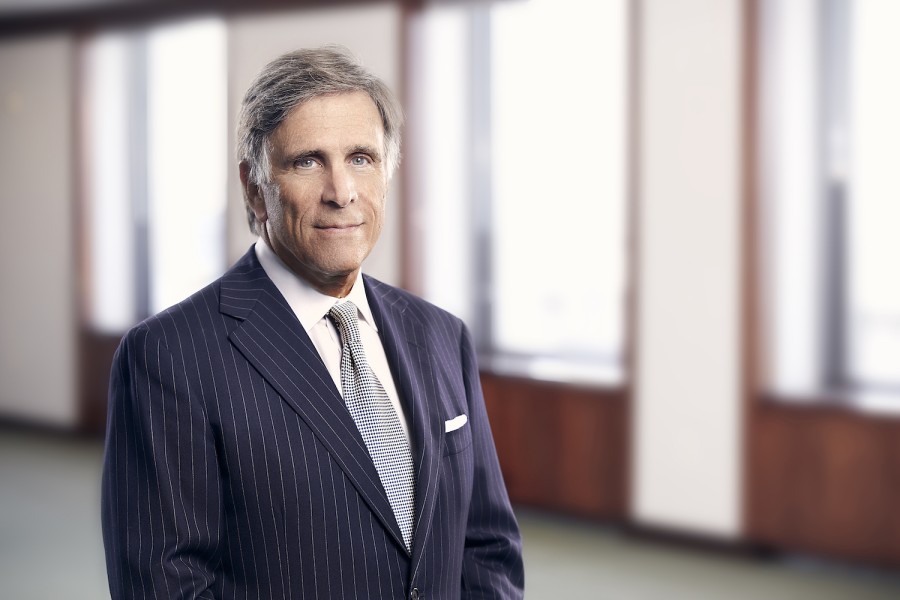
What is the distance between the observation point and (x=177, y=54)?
21.3 feet

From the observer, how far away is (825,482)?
4004 millimetres

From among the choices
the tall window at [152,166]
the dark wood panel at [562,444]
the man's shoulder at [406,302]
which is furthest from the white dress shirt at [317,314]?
the tall window at [152,166]

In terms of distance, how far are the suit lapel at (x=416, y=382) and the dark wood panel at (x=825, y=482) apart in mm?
3063

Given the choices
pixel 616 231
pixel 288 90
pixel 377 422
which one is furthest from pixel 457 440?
pixel 616 231

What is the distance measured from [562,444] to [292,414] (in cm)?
368

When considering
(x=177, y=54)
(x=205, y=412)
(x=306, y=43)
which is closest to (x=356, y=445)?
(x=205, y=412)

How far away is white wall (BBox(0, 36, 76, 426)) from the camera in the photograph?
686 centimetres

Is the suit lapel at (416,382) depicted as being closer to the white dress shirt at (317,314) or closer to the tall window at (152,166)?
the white dress shirt at (317,314)

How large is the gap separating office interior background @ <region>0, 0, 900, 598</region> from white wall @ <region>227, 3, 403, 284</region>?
0.06 feet

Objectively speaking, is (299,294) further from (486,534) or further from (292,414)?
(486,534)

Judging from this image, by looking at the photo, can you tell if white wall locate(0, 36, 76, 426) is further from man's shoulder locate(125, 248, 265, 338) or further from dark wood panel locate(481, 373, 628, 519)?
man's shoulder locate(125, 248, 265, 338)

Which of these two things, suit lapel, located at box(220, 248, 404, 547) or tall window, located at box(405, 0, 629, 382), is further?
tall window, located at box(405, 0, 629, 382)

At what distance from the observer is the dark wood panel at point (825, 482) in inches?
153

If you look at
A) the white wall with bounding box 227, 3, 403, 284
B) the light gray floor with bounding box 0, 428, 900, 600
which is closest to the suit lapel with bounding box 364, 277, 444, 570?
the light gray floor with bounding box 0, 428, 900, 600
